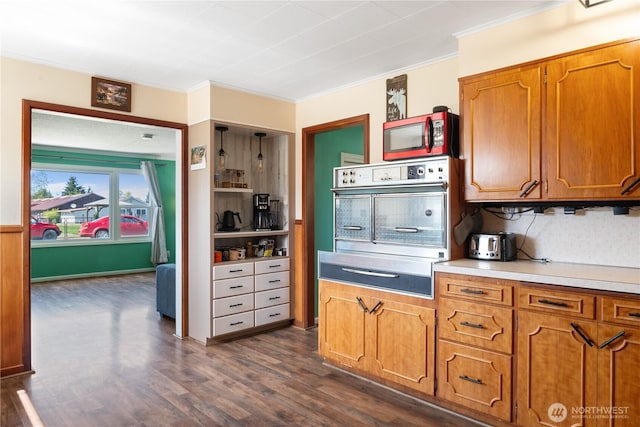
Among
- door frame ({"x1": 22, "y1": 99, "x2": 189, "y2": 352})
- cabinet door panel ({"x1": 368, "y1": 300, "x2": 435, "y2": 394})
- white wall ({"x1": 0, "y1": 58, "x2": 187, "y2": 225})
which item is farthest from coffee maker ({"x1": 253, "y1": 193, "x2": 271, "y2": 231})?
cabinet door panel ({"x1": 368, "y1": 300, "x2": 435, "y2": 394})

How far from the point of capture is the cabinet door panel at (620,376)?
1851 mm

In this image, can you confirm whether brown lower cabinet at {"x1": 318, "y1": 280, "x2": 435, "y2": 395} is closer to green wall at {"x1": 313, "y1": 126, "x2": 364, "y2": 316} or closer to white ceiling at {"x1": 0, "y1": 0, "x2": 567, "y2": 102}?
green wall at {"x1": 313, "y1": 126, "x2": 364, "y2": 316}

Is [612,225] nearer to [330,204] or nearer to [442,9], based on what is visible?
[442,9]

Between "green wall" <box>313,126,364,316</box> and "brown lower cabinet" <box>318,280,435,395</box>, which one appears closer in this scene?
"brown lower cabinet" <box>318,280,435,395</box>

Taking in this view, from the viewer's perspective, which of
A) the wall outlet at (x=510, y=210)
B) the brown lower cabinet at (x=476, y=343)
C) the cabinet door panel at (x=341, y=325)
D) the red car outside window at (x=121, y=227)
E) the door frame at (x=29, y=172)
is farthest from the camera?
the red car outside window at (x=121, y=227)

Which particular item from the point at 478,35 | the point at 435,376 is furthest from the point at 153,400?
the point at 478,35

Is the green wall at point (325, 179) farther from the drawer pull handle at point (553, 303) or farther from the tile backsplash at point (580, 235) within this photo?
the drawer pull handle at point (553, 303)

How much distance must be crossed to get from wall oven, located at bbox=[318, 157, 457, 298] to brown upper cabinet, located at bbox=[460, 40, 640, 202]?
0.86 feet

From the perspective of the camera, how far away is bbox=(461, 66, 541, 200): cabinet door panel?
2.44 metres

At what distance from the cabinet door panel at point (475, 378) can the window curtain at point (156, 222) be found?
279 inches

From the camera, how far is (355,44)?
3006 mm

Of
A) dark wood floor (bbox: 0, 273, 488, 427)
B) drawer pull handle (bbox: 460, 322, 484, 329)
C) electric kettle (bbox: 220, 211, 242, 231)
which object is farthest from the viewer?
electric kettle (bbox: 220, 211, 242, 231)

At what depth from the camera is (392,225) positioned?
118 inches

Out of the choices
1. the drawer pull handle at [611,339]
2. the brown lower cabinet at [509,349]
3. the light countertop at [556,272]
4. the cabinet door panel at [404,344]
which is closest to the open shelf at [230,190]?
the brown lower cabinet at [509,349]
